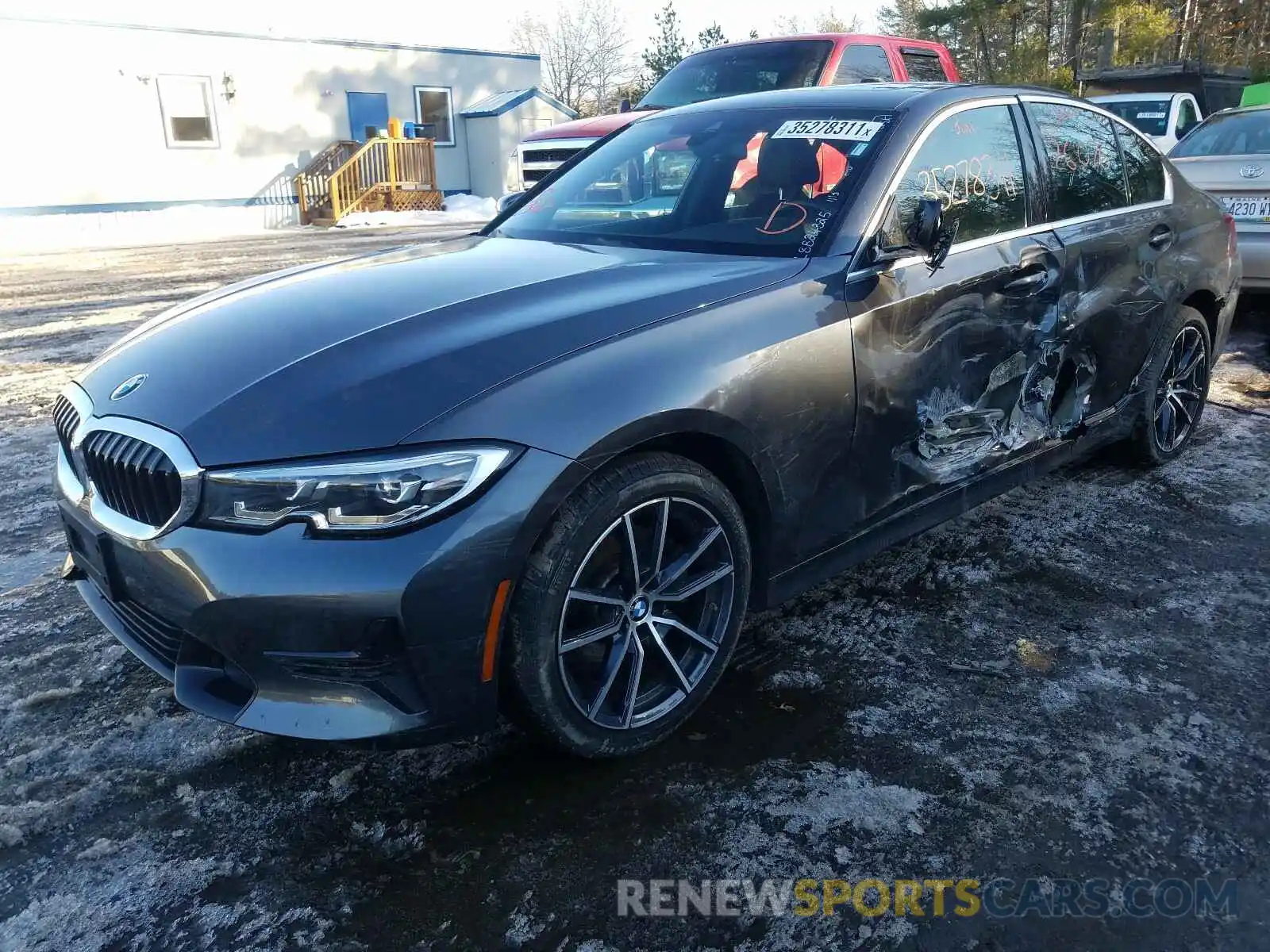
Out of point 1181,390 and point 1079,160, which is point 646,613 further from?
point 1181,390

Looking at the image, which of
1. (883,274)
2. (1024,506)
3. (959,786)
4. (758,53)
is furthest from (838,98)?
(758,53)

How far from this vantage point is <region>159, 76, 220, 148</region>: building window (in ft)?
65.2

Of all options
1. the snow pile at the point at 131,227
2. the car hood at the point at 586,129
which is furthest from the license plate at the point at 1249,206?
the snow pile at the point at 131,227

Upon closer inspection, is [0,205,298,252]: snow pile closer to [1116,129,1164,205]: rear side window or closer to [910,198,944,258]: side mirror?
[1116,129,1164,205]: rear side window

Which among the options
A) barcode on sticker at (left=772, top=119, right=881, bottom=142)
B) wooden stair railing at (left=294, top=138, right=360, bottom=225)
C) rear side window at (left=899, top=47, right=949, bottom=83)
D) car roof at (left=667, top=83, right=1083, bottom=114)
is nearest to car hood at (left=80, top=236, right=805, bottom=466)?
barcode on sticker at (left=772, top=119, right=881, bottom=142)

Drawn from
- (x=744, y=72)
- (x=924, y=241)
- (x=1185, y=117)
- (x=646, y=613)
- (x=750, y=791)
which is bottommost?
(x=750, y=791)

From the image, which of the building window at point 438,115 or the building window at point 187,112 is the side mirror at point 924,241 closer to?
the building window at point 187,112

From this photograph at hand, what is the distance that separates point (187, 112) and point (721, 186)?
2076 cm

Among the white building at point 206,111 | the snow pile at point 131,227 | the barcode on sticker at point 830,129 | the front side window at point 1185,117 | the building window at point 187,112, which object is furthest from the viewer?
→ the building window at point 187,112

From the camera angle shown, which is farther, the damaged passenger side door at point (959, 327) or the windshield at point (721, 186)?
the windshield at point (721, 186)

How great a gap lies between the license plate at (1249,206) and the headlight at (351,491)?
6.31 meters

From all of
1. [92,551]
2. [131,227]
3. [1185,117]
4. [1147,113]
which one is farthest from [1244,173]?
[131,227]

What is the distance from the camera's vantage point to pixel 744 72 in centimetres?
838

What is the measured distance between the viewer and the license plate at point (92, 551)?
2244 millimetres
